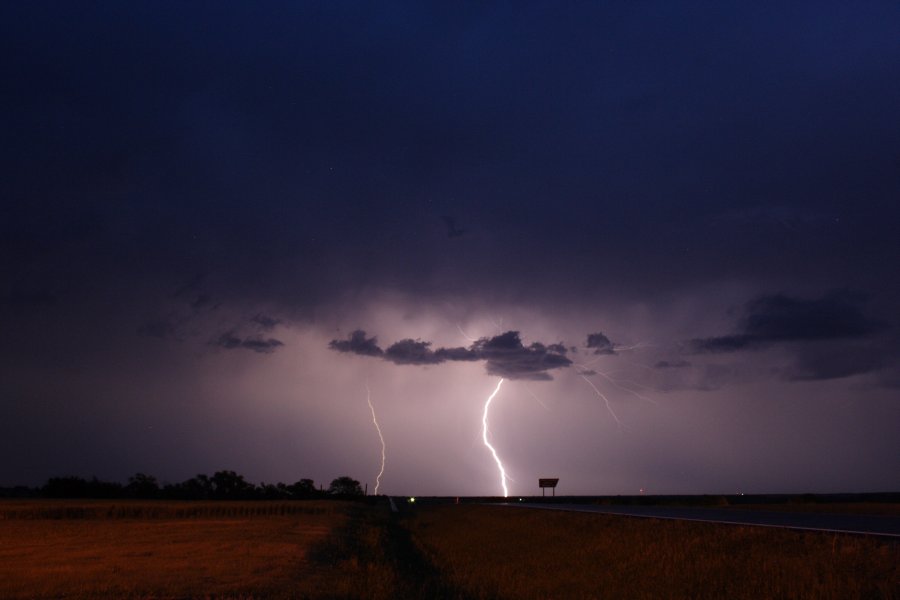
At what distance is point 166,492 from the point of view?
134 meters

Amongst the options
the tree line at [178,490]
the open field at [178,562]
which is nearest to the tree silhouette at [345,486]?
the tree line at [178,490]

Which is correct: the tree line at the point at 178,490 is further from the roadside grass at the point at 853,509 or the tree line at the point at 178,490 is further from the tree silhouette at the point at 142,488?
the roadside grass at the point at 853,509

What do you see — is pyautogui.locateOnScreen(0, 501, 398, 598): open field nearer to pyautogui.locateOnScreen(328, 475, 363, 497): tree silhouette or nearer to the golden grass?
the golden grass

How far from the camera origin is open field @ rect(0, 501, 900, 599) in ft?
57.2

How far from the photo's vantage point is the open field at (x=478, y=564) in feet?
57.2

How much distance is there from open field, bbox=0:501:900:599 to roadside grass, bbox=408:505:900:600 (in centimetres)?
4

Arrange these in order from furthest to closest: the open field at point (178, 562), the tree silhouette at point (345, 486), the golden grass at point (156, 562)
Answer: the tree silhouette at point (345, 486) → the open field at point (178, 562) → the golden grass at point (156, 562)

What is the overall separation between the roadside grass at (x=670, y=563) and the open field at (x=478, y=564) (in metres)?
0.04

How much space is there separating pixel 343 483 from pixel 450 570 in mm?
163377

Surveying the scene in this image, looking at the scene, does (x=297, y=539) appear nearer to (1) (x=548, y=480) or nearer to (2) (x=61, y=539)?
(2) (x=61, y=539)

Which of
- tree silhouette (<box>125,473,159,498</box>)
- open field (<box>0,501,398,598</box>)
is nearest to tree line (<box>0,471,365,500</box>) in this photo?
tree silhouette (<box>125,473,159,498</box>)

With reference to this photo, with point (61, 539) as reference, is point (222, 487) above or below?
above

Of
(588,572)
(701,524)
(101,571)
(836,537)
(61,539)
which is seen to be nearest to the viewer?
(836,537)

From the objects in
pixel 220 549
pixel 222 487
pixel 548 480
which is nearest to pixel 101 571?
pixel 220 549
